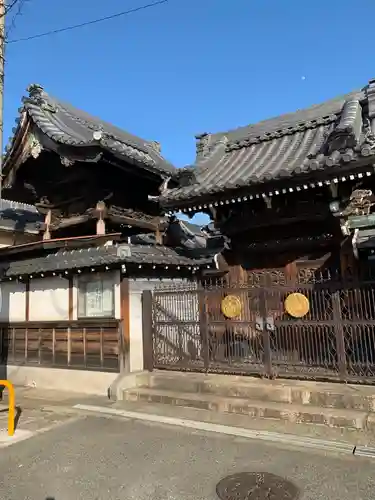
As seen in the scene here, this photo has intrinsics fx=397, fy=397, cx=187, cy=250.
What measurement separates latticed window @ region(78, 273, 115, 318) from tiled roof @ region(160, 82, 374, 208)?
2.67 metres

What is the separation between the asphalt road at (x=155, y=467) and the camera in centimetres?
482

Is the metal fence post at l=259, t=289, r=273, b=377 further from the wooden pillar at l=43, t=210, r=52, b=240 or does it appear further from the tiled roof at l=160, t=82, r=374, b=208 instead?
the wooden pillar at l=43, t=210, r=52, b=240

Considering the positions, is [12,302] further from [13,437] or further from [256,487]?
[256,487]

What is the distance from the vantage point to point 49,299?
11602 mm

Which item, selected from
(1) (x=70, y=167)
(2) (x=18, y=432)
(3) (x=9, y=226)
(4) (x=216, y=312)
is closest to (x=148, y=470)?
(2) (x=18, y=432)

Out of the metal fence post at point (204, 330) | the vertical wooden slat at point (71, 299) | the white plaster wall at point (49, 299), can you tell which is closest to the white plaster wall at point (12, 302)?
the white plaster wall at point (49, 299)

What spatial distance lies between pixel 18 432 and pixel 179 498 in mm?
3949

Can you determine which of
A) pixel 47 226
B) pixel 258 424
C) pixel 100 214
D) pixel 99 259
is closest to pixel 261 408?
pixel 258 424

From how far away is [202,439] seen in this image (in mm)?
6555

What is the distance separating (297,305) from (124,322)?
4332 millimetres

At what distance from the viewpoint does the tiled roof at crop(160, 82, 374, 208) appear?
869 centimetres

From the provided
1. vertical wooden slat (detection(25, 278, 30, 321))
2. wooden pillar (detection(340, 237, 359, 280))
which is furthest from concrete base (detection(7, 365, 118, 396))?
wooden pillar (detection(340, 237, 359, 280))

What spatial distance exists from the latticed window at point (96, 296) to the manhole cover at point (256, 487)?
6.00m

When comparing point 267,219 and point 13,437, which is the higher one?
point 267,219
